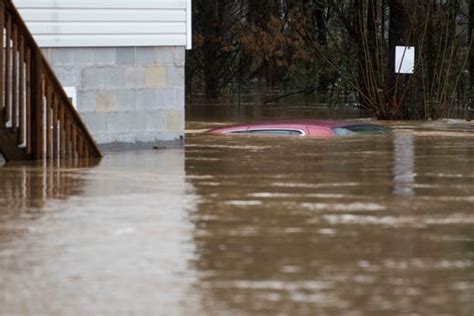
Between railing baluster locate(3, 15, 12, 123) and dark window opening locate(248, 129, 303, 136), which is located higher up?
railing baluster locate(3, 15, 12, 123)

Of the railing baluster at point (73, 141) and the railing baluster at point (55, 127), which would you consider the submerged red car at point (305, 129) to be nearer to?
the railing baluster at point (73, 141)

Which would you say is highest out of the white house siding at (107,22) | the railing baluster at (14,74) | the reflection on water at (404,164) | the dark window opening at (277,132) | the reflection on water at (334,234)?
the white house siding at (107,22)

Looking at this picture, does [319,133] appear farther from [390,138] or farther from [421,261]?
[421,261]

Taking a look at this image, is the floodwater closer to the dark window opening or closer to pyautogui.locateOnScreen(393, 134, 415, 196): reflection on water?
pyautogui.locateOnScreen(393, 134, 415, 196): reflection on water

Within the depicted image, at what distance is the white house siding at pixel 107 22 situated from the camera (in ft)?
68.2

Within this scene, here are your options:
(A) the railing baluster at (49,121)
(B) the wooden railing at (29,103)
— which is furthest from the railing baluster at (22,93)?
(A) the railing baluster at (49,121)

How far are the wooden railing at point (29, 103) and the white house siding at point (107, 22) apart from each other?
1.72 metres

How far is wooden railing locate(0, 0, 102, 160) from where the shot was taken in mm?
18359

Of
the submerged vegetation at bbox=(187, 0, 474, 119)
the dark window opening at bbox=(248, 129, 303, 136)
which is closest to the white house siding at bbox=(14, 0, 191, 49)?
the dark window opening at bbox=(248, 129, 303, 136)

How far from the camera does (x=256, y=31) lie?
55.9m

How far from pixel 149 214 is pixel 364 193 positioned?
9.47 ft

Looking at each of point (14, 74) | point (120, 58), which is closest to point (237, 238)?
point (14, 74)

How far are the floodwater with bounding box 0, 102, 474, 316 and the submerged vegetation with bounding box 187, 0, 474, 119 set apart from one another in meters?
15.9

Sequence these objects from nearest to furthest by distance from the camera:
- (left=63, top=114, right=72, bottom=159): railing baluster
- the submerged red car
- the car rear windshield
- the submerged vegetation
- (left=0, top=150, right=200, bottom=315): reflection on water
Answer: (left=0, top=150, right=200, bottom=315): reflection on water → (left=63, top=114, right=72, bottom=159): railing baluster → the submerged red car → the car rear windshield → the submerged vegetation
